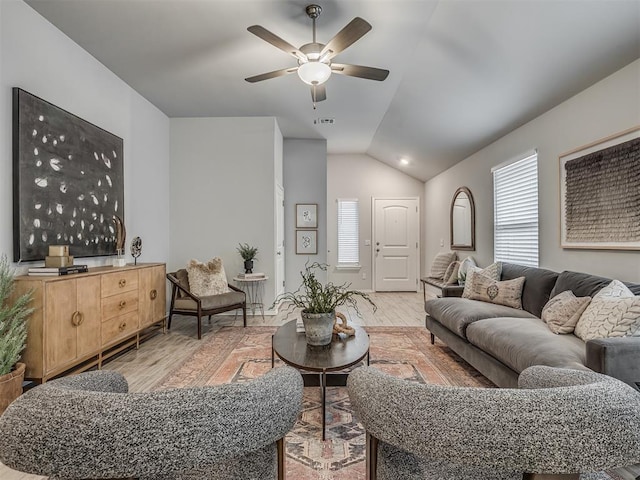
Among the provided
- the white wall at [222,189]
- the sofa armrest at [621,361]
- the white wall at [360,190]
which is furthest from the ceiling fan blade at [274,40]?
the white wall at [360,190]

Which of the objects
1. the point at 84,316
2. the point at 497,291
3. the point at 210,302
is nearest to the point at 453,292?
the point at 497,291

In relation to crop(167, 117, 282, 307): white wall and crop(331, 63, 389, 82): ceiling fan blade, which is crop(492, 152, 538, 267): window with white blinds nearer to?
crop(331, 63, 389, 82): ceiling fan blade

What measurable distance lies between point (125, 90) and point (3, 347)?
2970mm

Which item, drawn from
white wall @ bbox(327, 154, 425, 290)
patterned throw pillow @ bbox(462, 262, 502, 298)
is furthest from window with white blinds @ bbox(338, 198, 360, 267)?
patterned throw pillow @ bbox(462, 262, 502, 298)

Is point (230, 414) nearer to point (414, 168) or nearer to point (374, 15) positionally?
point (374, 15)

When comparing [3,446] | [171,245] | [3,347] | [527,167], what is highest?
[527,167]

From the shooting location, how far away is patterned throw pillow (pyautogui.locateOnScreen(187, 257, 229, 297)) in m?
4.00

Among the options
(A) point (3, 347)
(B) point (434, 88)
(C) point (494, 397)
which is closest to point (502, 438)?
(C) point (494, 397)

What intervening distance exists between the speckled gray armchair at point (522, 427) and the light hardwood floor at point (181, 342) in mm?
1406

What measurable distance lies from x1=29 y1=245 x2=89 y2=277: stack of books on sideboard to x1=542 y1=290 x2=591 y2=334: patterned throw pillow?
3.58m

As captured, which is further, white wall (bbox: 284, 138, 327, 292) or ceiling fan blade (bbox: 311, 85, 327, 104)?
white wall (bbox: 284, 138, 327, 292)

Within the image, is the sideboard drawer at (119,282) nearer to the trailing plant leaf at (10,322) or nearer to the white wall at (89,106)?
the white wall at (89,106)

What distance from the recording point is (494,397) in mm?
656

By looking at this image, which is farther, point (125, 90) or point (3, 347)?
point (125, 90)
